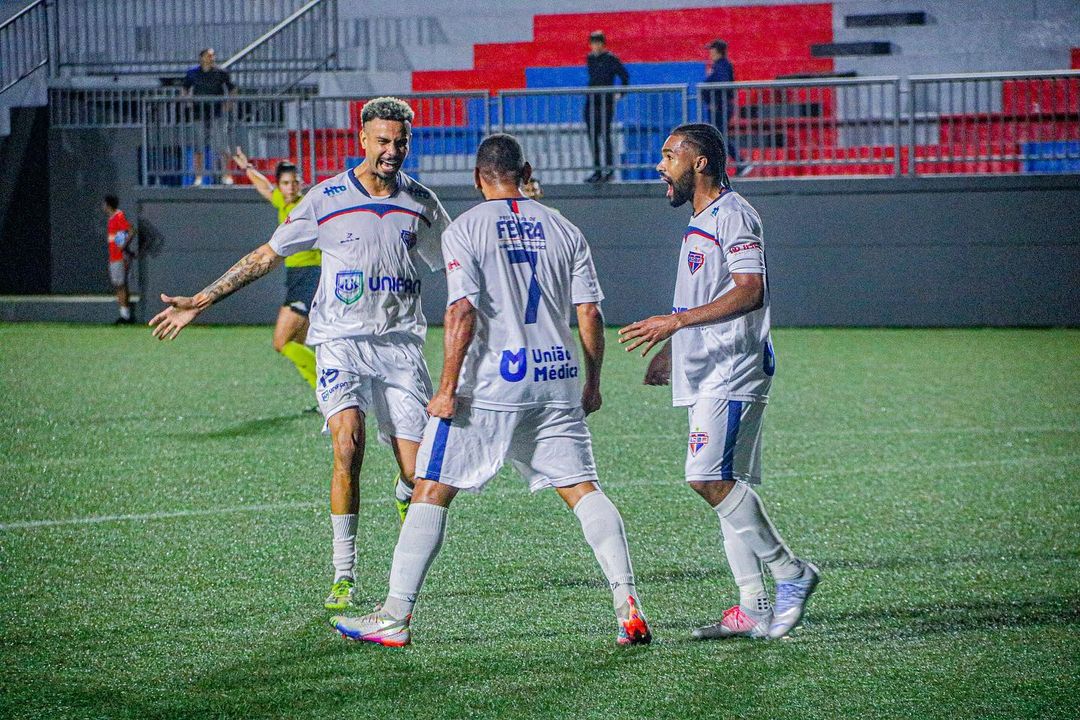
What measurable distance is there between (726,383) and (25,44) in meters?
21.9

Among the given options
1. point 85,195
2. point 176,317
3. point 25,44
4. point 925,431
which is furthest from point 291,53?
point 176,317

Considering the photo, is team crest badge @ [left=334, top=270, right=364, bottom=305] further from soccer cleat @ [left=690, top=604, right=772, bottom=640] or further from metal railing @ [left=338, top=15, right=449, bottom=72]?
metal railing @ [left=338, top=15, right=449, bottom=72]

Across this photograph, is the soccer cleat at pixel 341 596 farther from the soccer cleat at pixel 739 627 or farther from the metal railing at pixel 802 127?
the metal railing at pixel 802 127

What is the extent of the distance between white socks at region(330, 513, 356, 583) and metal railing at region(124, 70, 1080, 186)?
42.4 feet

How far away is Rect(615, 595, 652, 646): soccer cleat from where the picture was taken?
4.80m

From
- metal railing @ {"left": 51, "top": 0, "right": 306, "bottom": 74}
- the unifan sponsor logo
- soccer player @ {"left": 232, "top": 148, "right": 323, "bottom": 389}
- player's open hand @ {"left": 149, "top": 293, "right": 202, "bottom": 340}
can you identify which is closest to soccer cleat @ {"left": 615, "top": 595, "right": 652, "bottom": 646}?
the unifan sponsor logo

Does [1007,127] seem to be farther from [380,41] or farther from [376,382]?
[376,382]

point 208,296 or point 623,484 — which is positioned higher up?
point 208,296

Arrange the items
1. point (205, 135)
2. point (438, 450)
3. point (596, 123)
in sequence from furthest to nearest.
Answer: point (205, 135)
point (596, 123)
point (438, 450)

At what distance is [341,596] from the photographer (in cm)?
550

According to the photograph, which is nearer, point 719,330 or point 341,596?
point 719,330

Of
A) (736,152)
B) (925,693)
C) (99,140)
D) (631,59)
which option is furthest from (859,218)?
(925,693)

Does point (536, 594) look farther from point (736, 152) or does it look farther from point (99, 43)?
point (99, 43)

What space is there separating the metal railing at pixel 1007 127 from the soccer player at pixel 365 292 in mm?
12975
